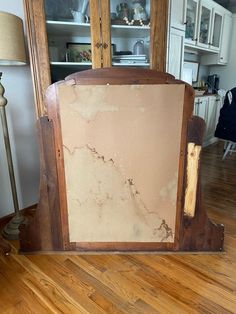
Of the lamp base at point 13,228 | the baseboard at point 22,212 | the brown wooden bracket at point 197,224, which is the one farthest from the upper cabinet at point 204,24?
the lamp base at point 13,228

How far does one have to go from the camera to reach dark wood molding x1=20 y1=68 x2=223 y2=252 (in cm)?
121

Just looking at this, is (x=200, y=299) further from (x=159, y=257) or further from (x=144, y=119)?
(x=144, y=119)

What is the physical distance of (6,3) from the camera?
5.36 ft

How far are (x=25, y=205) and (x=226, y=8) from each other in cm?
444

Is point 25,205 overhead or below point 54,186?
below

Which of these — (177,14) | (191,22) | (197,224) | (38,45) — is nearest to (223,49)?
(191,22)

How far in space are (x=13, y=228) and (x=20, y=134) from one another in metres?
0.70

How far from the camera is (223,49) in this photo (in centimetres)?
404

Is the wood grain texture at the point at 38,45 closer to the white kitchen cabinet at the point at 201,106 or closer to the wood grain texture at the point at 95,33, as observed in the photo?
the wood grain texture at the point at 95,33

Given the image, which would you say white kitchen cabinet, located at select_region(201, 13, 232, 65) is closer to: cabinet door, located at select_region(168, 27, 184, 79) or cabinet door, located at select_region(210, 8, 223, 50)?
cabinet door, located at select_region(210, 8, 223, 50)

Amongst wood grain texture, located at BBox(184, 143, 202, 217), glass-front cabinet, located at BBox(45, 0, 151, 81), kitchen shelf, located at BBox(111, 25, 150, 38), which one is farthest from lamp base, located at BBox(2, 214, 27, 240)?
kitchen shelf, located at BBox(111, 25, 150, 38)

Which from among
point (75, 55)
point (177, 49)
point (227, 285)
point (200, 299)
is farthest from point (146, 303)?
point (177, 49)

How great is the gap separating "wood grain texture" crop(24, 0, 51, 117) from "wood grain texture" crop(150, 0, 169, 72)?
0.76 metres

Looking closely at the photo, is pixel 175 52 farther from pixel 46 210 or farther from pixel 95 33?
pixel 46 210
